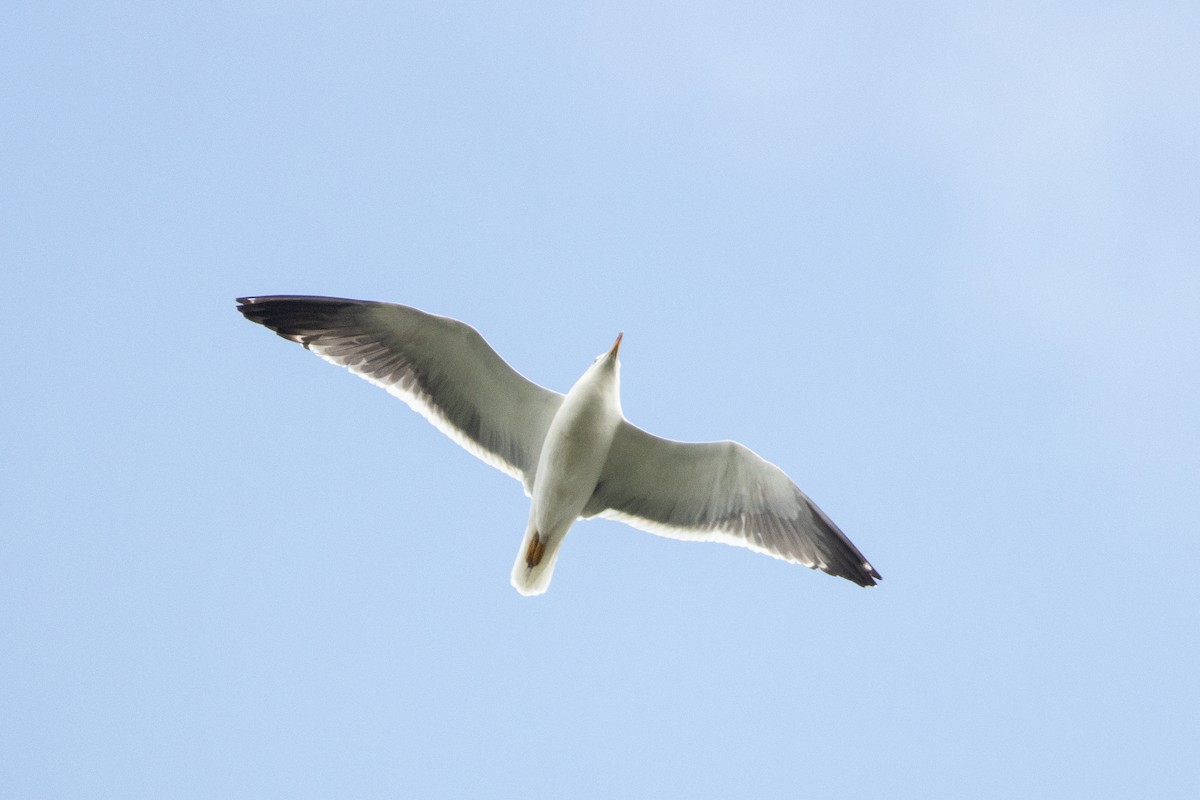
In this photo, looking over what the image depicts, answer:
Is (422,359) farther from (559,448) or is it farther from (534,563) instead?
(534,563)

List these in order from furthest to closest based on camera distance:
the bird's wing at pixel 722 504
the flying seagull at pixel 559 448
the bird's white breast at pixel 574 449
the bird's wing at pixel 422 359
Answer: the bird's wing at pixel 722 504 < the bird's wing at pixel 422 359 < the flying seagull at pixel 559 448 < the bird's white breast at pixel 574 449

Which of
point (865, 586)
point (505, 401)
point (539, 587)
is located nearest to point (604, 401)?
point (505, 401)

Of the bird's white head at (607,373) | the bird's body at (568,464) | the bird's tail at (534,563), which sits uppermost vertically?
the bird's white head at (607,373)

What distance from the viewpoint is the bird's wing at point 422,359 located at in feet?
30.1

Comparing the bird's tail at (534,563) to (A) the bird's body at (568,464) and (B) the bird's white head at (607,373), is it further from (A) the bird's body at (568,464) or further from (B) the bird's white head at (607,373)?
(B) the bird's white head at (607,373)

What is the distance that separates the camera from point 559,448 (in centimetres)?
891

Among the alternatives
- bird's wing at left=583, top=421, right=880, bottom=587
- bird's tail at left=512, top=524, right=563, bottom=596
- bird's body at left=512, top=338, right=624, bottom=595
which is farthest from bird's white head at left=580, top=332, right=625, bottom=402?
bird's tail at left=512, top=524, right=563, bottom=596

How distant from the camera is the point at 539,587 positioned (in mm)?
9352

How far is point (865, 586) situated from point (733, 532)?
3.15 ft

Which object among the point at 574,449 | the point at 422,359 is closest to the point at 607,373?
the point at 574,449

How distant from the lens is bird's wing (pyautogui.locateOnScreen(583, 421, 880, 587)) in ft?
30.7

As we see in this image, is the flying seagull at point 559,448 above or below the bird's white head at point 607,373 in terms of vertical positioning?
below

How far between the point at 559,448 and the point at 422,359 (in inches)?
45.8

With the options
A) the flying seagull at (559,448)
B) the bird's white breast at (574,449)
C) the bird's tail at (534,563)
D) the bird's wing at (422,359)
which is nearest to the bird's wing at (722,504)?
the flying seagull at (559,448)
